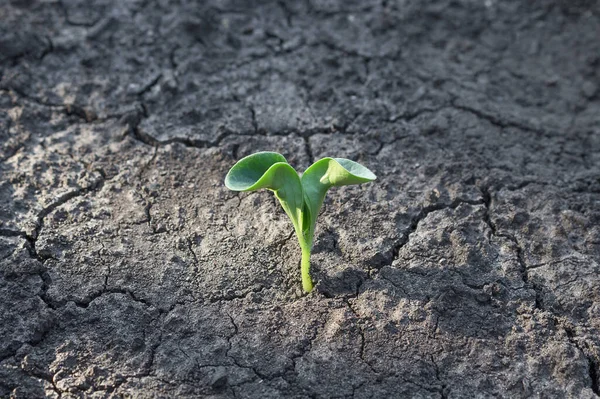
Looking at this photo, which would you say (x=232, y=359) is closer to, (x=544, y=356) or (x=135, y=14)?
(x=544, y=356)

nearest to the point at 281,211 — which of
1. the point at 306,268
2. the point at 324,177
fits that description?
the point at 306,268

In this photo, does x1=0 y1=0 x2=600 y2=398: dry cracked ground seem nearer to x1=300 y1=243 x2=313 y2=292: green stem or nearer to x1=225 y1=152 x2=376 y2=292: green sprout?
x1=300 y1=243 x2=313 y2=292: green stem

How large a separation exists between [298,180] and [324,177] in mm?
91

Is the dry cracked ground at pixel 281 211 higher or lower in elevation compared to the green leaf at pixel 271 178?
lower

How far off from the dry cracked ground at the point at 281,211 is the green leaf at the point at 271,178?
356 millimetres

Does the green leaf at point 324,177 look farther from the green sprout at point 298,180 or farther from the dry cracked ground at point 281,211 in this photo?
the dry cracked ground at point 281,211

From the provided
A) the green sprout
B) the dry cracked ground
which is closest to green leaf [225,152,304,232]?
the green sprout

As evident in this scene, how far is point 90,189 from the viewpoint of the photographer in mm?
2869

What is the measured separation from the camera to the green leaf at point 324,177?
221 cm

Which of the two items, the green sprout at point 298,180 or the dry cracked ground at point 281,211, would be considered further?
the dry cracked ground at point 281,211

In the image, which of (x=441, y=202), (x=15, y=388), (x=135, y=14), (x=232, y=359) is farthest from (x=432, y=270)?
(x=135, y=14)

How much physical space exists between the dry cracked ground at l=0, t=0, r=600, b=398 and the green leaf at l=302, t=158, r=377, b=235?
0.34 meters

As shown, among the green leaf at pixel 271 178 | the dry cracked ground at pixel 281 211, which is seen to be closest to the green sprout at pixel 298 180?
the green leaf at pixel 271 178

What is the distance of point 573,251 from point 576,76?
4.62 feet
